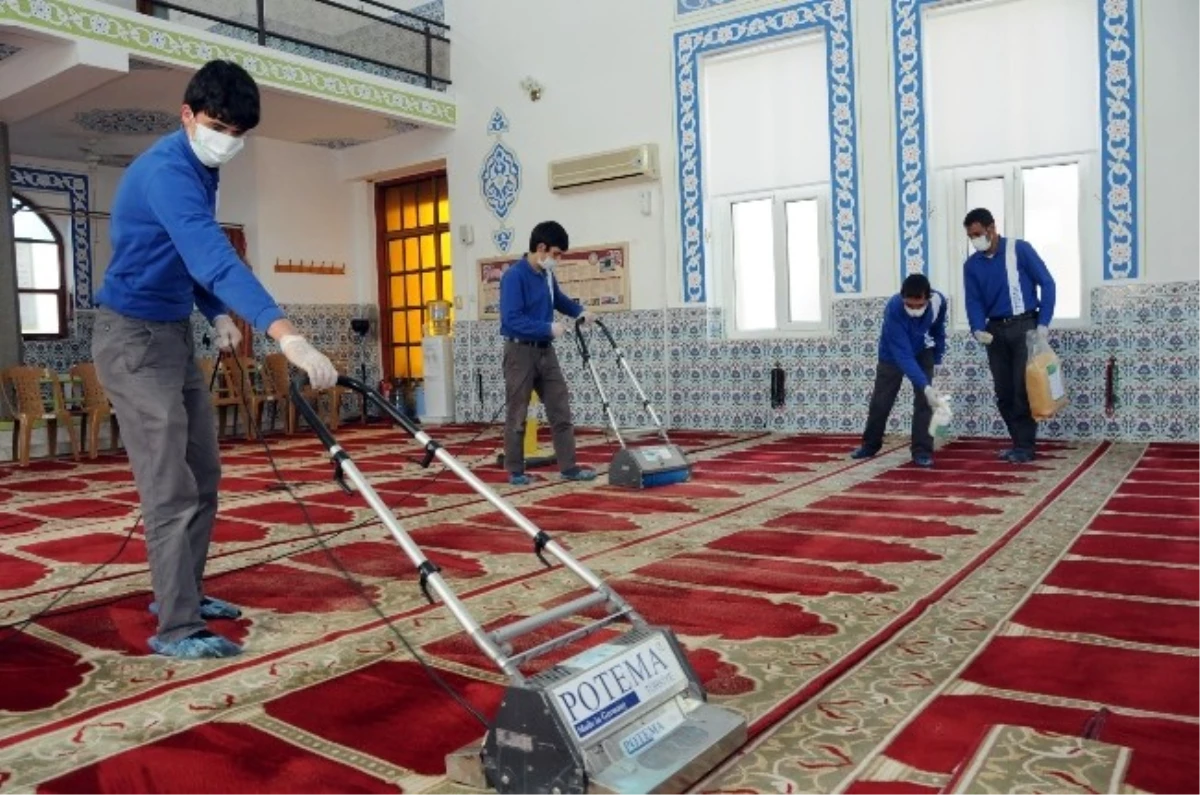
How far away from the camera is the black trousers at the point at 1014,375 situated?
615cm

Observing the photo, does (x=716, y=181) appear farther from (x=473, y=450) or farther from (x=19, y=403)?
(x=19, y=403)

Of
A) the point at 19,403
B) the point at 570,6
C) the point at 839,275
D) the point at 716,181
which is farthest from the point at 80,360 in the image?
the point at 839,275

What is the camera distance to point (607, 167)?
893cm

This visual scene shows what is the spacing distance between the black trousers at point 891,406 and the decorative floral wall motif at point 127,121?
690 cm

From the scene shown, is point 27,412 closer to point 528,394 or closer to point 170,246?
point 528,394

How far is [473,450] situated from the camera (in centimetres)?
784

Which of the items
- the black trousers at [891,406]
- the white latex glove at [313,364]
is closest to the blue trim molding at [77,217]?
the black trousers at [891,406]

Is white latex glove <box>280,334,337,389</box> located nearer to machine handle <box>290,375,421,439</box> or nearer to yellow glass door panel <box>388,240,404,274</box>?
machine handle <box>290,375,421,439</box>

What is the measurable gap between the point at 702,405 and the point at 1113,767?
6.99 meters

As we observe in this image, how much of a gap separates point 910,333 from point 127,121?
745 cm

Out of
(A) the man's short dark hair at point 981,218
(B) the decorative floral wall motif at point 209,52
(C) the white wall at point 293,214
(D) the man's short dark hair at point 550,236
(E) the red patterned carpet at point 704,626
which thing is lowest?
(E) the red patterned carpet at point 704,626

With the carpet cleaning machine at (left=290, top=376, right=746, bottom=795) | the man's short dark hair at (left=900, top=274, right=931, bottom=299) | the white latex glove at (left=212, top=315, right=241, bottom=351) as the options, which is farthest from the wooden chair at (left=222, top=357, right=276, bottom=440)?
the carpet cleaning machine at (left=290, top=376, right=746, bottom=795)

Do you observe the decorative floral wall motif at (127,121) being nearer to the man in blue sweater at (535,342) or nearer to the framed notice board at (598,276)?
the framed notice board at (598,276)

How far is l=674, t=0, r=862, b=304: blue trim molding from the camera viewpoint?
25.5 feet
